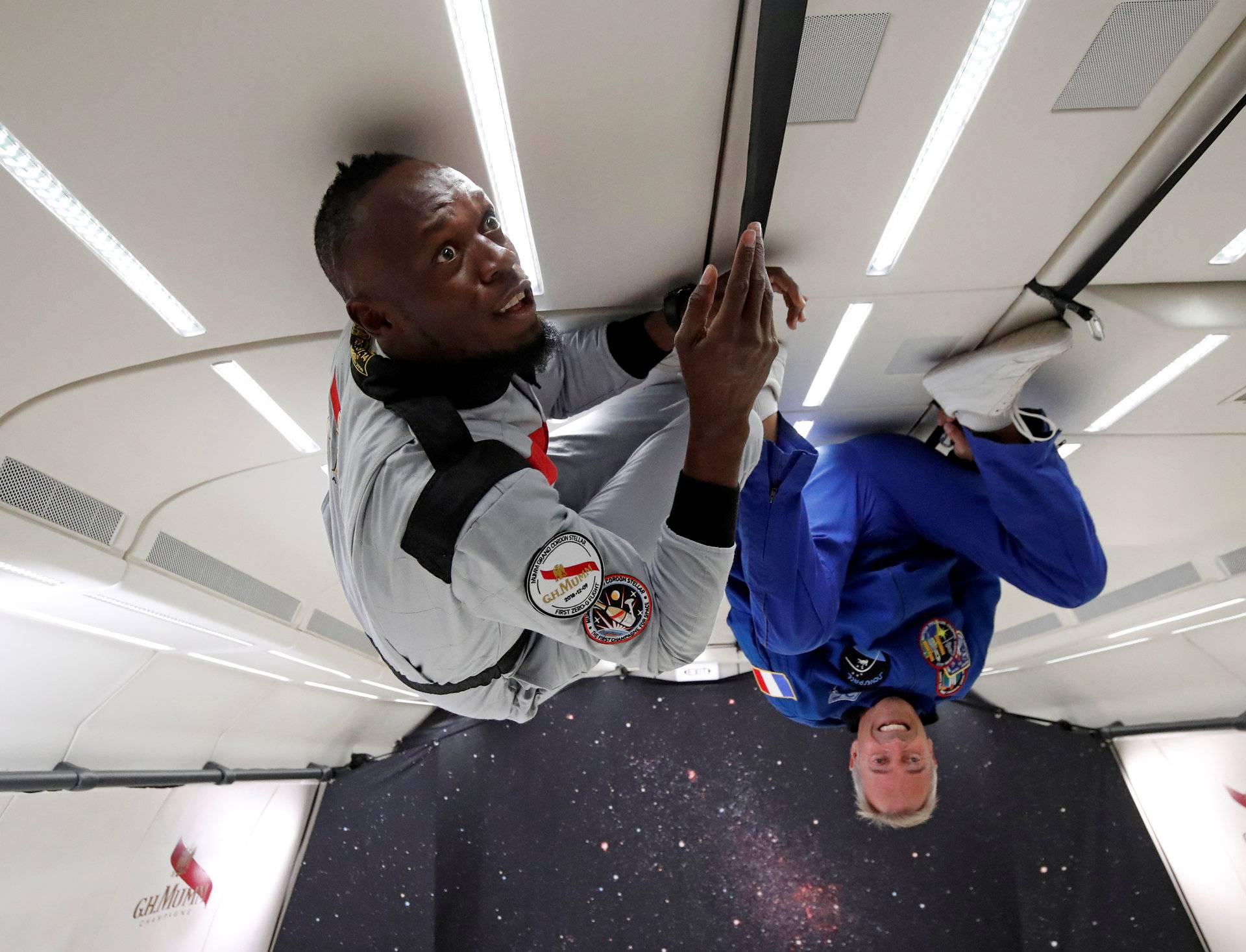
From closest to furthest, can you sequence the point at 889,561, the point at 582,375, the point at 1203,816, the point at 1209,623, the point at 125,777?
the point at 582,375, the point at 889,561, the point at 1209,623, the point at 125,777, the point at 1203,816

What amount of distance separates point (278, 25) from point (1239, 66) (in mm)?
1199

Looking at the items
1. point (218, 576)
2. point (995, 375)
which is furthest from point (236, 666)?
point (995, 375)

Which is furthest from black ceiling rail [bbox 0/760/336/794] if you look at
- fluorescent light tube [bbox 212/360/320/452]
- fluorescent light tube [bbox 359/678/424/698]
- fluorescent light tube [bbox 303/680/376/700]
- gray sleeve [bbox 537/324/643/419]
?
gray sleeve [bbox 537/324/643/419]

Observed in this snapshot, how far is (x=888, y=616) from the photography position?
2154 millimetres

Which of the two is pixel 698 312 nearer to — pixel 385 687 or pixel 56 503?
pixel 56 503

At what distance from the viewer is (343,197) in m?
1.11

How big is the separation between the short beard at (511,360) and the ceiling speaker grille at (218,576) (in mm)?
1475

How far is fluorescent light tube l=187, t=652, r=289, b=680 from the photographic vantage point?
320cm

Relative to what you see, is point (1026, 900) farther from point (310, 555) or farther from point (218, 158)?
point (218, 158)

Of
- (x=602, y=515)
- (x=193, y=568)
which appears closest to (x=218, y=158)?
(x=602, y=515)

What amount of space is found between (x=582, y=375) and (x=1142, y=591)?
2508mm

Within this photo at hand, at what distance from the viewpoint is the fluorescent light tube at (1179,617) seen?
282 centimetres

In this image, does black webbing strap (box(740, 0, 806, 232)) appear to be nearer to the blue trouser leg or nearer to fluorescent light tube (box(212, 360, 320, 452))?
the blue trouser leg

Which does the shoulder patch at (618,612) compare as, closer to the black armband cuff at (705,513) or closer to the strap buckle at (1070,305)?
the black armband cuff at (705,513)
